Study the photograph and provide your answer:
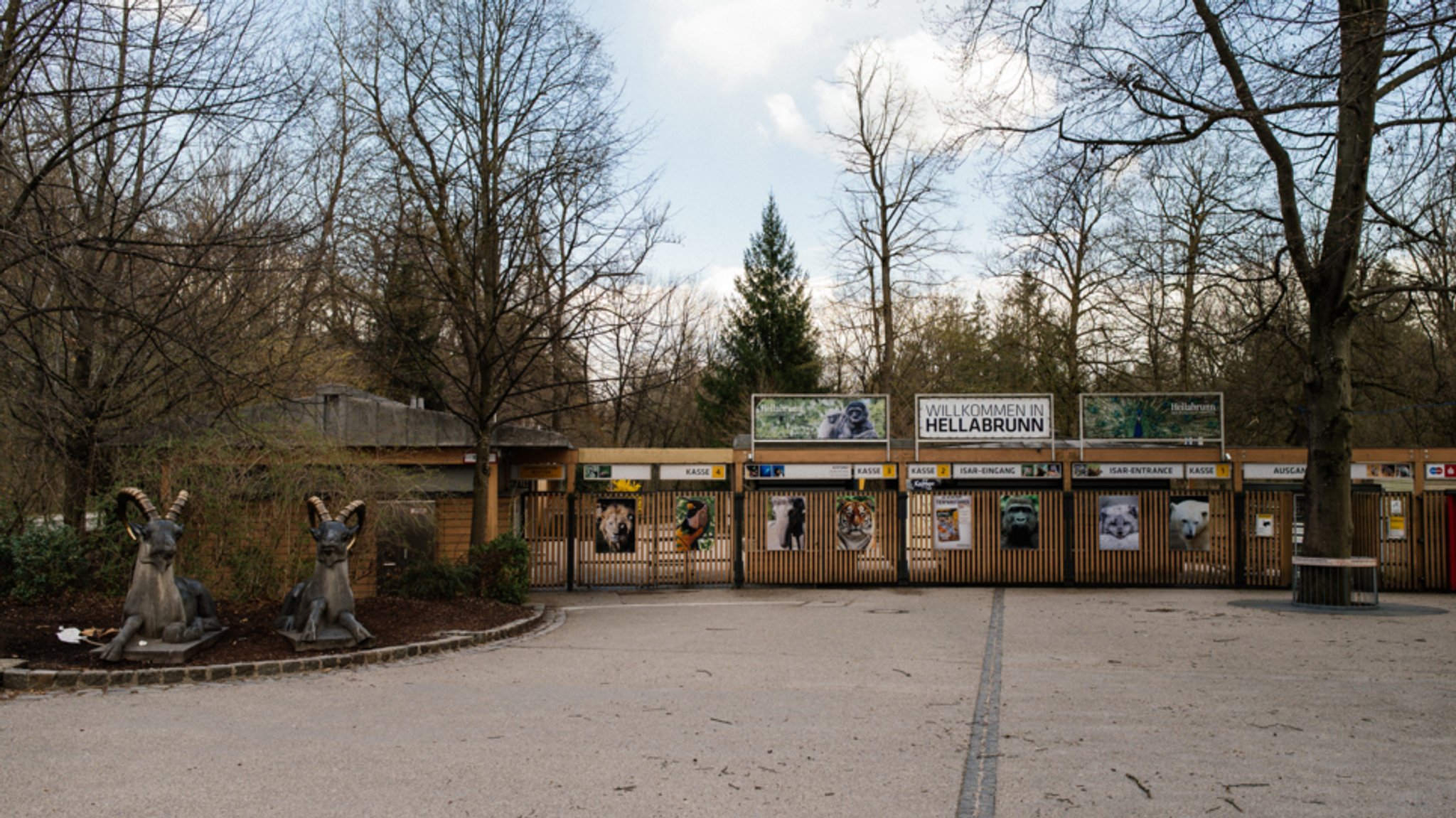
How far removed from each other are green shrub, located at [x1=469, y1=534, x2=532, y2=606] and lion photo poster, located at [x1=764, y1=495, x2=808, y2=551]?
614cm

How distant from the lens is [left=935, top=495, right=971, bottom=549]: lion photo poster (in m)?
21.7

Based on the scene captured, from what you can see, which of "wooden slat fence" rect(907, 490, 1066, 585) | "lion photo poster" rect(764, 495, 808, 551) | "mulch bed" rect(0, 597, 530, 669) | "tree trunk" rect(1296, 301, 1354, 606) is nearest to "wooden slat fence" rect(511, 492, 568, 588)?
"lion photo poster" rect(764, 495, 808, 551)

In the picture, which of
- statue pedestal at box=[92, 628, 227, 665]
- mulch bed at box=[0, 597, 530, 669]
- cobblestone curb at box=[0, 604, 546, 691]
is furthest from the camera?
mulch bed at box=[0, 597, 530, 669]

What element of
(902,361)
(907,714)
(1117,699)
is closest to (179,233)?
(907,714)

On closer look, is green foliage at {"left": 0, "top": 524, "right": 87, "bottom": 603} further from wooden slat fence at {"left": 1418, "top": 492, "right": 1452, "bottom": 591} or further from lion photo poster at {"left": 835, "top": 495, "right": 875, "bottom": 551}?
wooden slat fence at {"left": 1418, "top": 492, "right": 1452, "bottom": 591}

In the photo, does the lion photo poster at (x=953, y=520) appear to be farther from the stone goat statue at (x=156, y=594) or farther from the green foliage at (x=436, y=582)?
the stone goat statue at (x=156, y=594)

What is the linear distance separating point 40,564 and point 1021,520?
16.1m

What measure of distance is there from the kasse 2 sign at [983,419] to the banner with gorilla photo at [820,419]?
2.83 ft

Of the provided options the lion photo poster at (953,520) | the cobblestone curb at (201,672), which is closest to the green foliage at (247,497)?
the cobblestone curb at (201,672)

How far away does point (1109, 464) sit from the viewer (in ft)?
72.2

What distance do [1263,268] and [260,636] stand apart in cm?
1638

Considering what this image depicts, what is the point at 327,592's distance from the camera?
1198 cm

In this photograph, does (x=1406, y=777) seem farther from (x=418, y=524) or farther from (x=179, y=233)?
(x=179, y=233)

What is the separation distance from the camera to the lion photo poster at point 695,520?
21.5 metres
